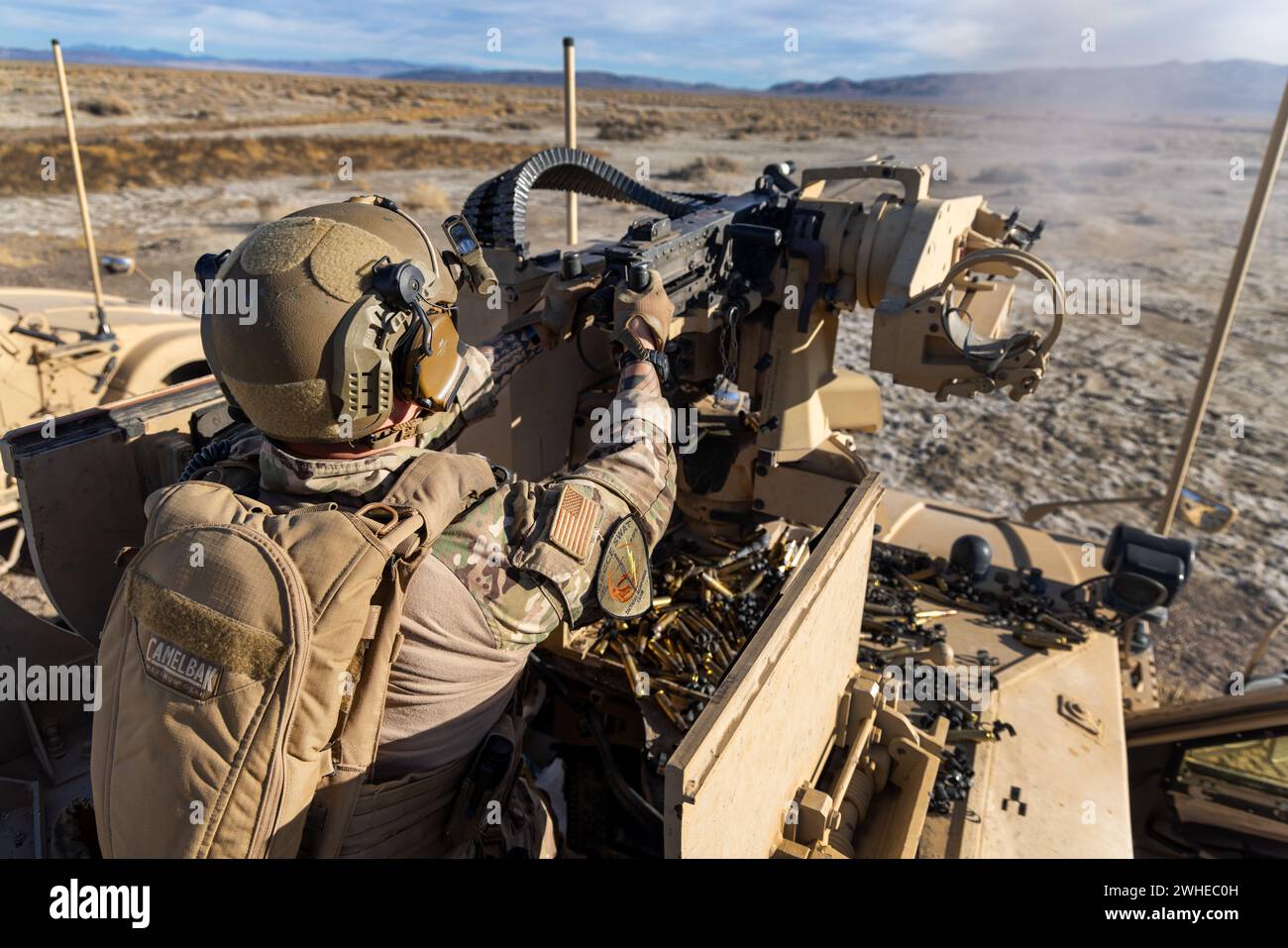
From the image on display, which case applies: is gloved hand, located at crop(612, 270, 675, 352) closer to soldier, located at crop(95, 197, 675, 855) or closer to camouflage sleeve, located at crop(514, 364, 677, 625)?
camouflage sleeve, located at crop(514, 364, 677, 625)

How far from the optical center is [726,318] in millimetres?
4078

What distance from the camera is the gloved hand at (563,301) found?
3.71m

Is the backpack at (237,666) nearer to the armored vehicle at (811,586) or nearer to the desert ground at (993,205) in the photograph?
the armored vehicle at (811,586)

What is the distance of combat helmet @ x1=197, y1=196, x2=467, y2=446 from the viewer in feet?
6.61

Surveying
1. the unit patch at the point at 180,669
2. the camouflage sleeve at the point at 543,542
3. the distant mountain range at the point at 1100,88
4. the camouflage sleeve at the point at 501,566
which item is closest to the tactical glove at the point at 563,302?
the camouflage sleeve at the point at 543,542

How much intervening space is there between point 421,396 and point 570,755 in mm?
2659

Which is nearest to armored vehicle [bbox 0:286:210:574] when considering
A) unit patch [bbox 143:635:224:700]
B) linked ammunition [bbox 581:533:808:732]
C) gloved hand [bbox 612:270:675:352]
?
Result: linked ammunition [bbox 581:533:808:732]

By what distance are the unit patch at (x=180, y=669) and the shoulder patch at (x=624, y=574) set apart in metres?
0.96

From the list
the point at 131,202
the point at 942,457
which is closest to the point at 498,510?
the point at 942,457

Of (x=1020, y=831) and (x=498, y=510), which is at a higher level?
(x=498, y=510)

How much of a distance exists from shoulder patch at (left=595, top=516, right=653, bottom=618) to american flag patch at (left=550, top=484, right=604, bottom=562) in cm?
11

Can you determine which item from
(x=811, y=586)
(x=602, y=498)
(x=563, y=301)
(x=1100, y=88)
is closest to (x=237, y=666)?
(x=602, y=498)

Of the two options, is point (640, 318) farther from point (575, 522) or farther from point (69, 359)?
point (69, 359)
